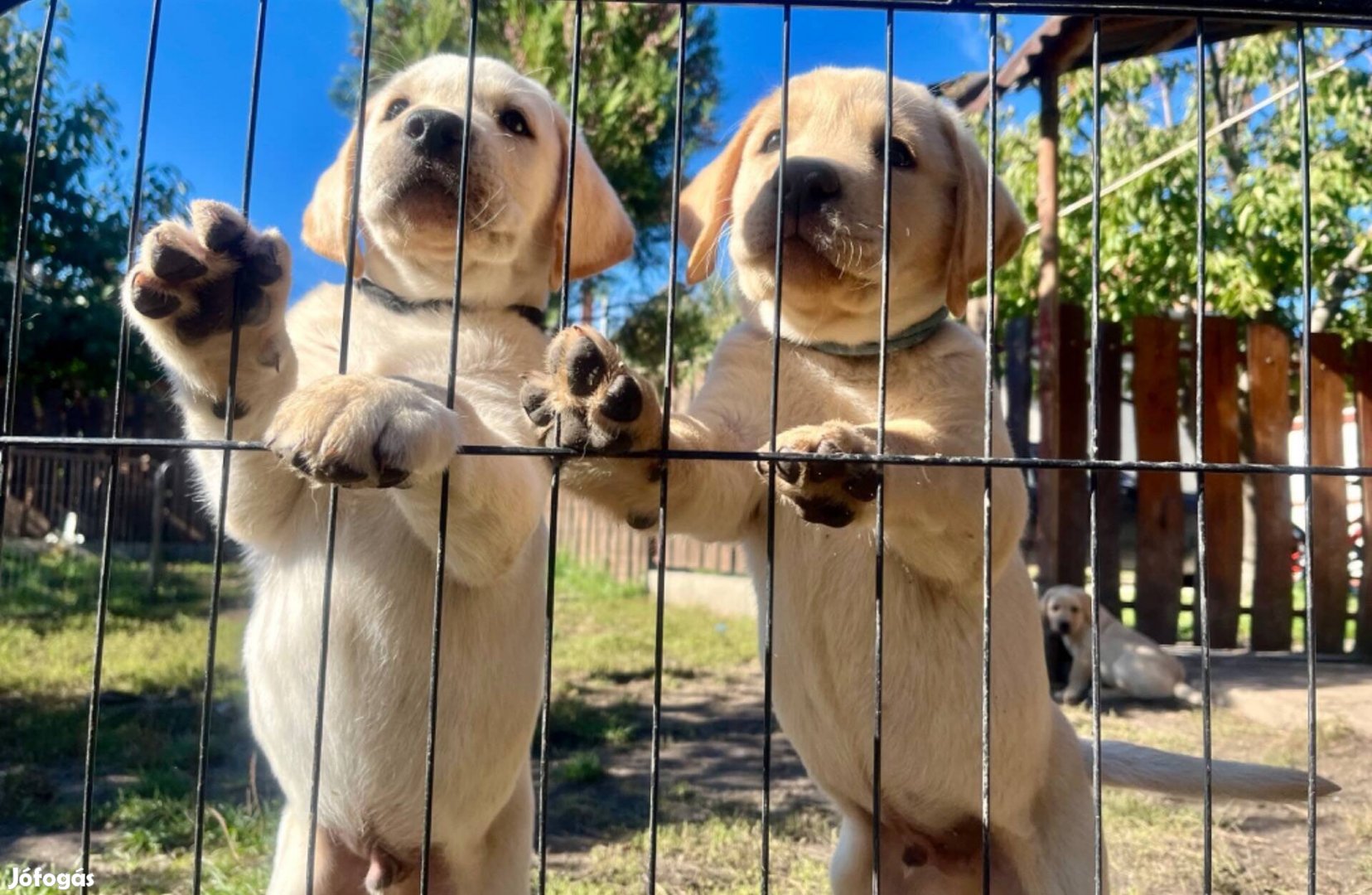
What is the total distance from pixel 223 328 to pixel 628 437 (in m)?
0.87

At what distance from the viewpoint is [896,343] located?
8.17ft

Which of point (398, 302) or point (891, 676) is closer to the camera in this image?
point (891, 676)

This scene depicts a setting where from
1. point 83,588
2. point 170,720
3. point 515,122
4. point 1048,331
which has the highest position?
point 1048,331

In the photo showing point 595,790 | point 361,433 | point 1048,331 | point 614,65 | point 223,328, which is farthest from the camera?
point 614,65

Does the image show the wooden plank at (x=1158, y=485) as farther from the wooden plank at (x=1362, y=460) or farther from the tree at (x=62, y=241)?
the tree at (x=62, y=241)

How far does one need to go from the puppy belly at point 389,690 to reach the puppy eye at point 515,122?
3.85 feet

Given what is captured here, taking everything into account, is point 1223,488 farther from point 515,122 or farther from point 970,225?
point 515,122

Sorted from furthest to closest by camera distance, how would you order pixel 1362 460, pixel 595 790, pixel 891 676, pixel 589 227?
pixel 1362 460 → pixel 595 790 → pixel 589 227 → pixel 891 676

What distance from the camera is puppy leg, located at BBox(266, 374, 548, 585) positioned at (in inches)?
63.2

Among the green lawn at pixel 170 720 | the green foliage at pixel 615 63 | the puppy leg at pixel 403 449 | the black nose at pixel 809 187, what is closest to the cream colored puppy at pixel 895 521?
the black nose at pixel 809 187

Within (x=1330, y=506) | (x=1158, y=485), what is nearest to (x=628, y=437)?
(x=1158, y=485)

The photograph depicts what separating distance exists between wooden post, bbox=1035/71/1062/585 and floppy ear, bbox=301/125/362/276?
5198 millimetres

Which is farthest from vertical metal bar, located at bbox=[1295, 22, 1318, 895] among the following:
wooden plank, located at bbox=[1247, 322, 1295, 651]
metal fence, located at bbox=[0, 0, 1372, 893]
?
wooden plank, located at bbox=[1247, 322, 1295, 651]

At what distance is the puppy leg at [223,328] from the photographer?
1.85 m
